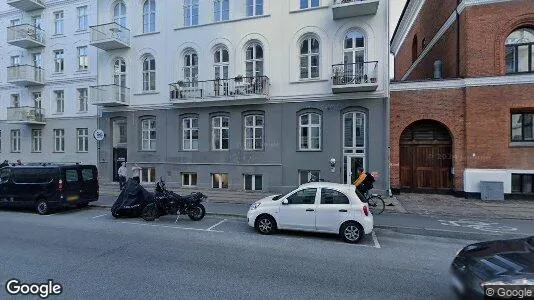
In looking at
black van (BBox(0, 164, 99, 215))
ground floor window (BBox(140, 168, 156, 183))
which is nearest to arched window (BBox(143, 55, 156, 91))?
ground floor window (BBox(140, 168, 156, 183))

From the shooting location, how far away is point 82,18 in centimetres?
2181

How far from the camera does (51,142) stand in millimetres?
22781

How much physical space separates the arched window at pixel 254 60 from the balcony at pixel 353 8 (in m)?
4.46

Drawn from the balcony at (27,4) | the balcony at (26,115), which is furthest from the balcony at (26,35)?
the balcony at (26,115)

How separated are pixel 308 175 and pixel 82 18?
19.3 meters

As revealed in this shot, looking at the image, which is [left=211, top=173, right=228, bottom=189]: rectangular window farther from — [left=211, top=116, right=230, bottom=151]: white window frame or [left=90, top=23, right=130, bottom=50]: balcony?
[left=90, top=23, right=130, bottom=50]: balcony

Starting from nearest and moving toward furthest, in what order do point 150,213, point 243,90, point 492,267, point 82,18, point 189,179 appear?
point 492,267, point 150,213, point 243,90, point 189,179, point 82,18

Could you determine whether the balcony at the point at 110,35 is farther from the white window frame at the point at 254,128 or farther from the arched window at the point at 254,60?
the white window frame at the point at 254,128

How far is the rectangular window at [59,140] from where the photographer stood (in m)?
22.6

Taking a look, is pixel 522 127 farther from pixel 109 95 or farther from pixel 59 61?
pixel 59 61

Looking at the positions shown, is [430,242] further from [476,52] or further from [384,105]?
[476,52]

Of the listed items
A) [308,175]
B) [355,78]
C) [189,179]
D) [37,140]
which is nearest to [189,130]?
[189,179]

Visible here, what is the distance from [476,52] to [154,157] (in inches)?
712

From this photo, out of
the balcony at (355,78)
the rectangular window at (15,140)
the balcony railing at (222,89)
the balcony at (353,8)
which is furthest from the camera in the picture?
the rectangular window at (15,140)
